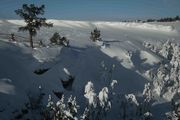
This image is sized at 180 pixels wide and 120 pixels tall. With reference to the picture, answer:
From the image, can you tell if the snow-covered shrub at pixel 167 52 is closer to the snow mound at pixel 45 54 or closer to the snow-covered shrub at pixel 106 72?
the snow-covered shrub at pixel 106 72

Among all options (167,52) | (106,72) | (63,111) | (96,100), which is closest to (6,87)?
(63,111)

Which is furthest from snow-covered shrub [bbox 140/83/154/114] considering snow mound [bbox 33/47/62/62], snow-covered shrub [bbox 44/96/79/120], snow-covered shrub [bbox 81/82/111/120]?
snow-covered shrub [bbox 44/96/79/120]

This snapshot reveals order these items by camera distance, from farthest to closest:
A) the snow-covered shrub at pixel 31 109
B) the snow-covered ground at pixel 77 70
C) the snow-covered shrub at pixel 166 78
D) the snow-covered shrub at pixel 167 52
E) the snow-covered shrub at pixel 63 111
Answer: the snow-covered shrub at pixel 167 52, the snow-covered shrub at pixel 166 78, the snow-covered ground at pixel 77 70, the snow-covered shrub at pixel 31 109, the snow-covered shrub at pixel 63 111

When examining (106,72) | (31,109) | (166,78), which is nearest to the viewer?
(31,109)

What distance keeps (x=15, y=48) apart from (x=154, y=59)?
48.7 meters

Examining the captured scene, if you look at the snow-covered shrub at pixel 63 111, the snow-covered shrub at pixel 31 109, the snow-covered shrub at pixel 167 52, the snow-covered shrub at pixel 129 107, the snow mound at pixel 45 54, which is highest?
the snow mound at pixel 45 54

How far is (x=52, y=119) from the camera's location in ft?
149

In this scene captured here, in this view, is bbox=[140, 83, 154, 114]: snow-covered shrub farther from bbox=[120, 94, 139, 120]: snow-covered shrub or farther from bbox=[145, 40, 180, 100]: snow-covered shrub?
bbox=[145, 40, 180, 100]: snow-covered shrub

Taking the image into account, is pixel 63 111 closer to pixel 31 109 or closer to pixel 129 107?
pixel 31 109

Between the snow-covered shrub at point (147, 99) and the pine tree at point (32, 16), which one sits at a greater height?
the pine tree at point (32, 16)

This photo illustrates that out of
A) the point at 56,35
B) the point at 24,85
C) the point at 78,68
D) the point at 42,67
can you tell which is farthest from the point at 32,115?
the point at 56,35

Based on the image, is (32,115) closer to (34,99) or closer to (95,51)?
(34,99)

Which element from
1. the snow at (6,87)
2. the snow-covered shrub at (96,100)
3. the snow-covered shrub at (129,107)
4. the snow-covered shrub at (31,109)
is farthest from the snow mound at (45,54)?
the snow-covered shrub at (129,107)

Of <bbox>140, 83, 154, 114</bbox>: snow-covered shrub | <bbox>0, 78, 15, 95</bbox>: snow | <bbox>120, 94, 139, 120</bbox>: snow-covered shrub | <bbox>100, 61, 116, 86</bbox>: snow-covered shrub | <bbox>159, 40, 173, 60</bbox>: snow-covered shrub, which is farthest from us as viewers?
<bbox>159, 40, 173, 60</bbox>: snow-covered shrub
